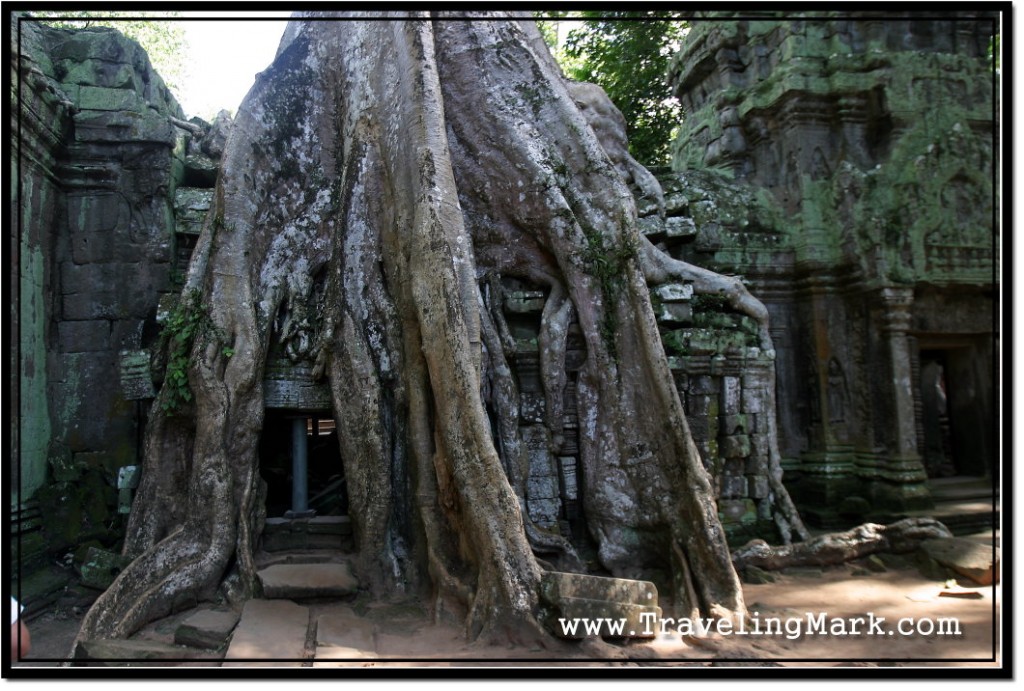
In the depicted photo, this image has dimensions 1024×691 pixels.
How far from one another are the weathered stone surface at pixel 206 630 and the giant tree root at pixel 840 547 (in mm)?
2978

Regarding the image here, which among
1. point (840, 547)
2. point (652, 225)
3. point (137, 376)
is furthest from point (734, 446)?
point (137, 376)

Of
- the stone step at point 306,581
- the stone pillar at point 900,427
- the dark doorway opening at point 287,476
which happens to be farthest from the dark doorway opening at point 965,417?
the stone step at point 306,581

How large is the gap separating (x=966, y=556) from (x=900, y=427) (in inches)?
88.4

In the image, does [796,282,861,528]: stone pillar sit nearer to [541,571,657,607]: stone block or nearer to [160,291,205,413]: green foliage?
[541,571,657,607]: stone block

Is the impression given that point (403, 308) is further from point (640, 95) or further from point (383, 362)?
point (640, 95)

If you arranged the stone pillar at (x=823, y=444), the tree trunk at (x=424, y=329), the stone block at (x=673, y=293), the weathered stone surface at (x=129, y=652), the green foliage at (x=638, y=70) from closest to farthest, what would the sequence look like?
the weathered stone surface at (x=129, y=652) → the tree trunk at (x=424, y=329) → the stone block at (x=673, y=293) → the stone pillar at (x=823, y=444) → the green foliage at (x=638, y=70)

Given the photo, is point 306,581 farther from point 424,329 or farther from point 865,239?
point 865,239

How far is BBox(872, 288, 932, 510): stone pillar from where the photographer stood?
612cm

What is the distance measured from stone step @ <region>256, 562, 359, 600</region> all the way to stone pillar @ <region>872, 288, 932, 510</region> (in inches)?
189

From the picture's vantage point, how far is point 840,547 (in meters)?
4.51

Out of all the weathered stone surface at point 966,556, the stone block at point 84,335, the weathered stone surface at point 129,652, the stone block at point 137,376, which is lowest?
the weathered stone surface at point 129,652

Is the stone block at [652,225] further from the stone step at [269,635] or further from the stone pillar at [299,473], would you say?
the stone step at [269,635]

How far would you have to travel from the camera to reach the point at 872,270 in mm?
6383

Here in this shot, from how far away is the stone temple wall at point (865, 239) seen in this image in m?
6.38
